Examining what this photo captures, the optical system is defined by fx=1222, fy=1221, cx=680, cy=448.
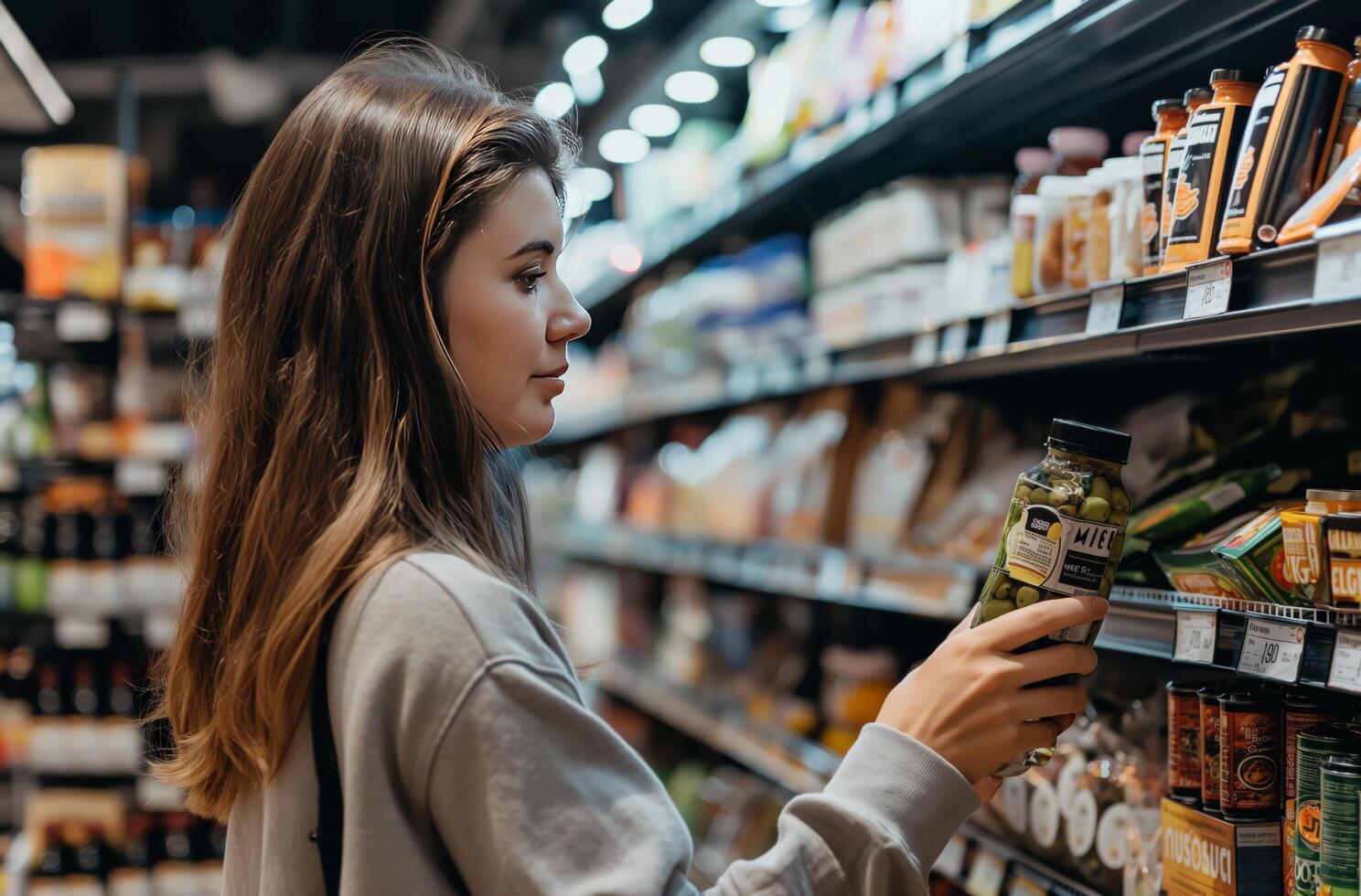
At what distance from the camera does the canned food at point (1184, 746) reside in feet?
4.38

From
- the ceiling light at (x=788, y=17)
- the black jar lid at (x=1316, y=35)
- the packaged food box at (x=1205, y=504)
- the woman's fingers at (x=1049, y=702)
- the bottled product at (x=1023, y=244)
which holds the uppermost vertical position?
the ceiling light at (x=788, y=17)

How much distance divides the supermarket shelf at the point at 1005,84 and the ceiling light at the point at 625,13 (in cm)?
72

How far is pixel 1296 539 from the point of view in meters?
1.17

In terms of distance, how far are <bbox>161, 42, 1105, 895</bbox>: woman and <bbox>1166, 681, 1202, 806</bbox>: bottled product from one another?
0.26m

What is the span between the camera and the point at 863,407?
9.39 feet

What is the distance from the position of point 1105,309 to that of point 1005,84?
544mm

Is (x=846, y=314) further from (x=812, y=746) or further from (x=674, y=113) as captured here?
(x=674, y=113)

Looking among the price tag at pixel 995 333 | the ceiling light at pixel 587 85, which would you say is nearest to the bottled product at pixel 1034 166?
the price tag at pixel 995 333

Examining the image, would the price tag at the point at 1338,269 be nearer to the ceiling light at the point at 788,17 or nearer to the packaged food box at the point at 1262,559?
the packaged food box at the point at 1262,559

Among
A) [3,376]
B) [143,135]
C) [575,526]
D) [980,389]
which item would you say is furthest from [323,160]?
[143,135]

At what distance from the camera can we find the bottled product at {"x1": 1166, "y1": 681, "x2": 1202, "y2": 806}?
134 centimetres

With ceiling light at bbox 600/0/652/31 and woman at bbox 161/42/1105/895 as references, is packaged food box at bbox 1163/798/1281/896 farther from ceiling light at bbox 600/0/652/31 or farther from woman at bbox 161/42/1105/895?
ceiling light at bbox 600/0/652/31

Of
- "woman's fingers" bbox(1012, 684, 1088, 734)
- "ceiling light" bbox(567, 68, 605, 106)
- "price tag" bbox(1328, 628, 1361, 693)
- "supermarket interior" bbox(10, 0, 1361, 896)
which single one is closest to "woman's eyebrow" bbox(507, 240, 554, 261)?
"supermarket interior" bbox(10, 0, 1361, 896)

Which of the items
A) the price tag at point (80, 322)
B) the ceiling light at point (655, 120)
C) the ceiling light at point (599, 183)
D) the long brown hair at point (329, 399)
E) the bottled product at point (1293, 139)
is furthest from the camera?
the ceiling light at point (599, 183)
